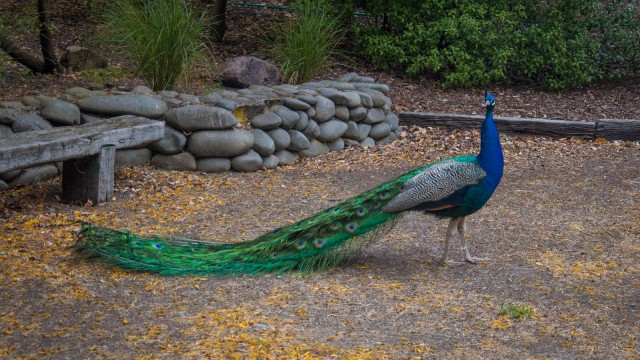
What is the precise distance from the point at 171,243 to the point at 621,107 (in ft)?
24.5

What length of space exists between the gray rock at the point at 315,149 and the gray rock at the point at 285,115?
1.20 ft

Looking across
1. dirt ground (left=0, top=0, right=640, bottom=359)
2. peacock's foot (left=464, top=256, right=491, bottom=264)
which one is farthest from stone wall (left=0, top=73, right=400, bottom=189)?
peacock's foot (left=464, top=256, right=491, bottom=264)

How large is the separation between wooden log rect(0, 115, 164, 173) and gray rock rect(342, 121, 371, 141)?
270 cm

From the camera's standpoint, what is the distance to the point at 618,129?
32.8 feet

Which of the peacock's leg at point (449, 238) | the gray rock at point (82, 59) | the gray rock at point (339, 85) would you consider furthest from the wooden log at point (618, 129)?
the gray rock at point (82, 59)

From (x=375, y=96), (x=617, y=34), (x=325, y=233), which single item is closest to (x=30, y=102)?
(x=325, y=233)

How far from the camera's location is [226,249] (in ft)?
18.6

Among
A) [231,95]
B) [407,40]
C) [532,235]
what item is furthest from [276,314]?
[407,40]

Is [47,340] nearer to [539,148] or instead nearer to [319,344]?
[319,344]

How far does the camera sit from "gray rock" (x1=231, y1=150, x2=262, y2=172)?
8.44m

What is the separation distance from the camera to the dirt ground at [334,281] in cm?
462

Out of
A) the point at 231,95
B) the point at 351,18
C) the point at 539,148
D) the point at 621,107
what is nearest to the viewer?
the point at 231,95

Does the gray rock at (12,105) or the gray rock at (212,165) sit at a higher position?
the gray rock at (12,105)

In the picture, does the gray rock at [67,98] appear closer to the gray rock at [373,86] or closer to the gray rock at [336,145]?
the gray rock at [336,145]
